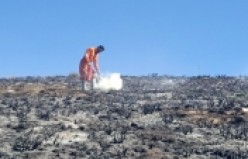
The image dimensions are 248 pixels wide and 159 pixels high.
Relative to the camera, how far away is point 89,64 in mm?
37312

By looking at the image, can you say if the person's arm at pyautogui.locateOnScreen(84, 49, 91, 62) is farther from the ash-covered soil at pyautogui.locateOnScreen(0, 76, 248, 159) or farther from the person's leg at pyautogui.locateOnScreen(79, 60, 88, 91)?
the ash-covered soil at pyautogui.locateOnScreen(0, 76, 248, 159)

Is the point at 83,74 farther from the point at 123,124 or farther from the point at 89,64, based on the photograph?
the point at 123,124

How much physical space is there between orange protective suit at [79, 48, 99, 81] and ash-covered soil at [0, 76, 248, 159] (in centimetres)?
141

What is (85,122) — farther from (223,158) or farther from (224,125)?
(223,158)

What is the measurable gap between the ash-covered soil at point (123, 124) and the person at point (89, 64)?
4.54 feet

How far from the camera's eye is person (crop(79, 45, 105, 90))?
37.1 metres

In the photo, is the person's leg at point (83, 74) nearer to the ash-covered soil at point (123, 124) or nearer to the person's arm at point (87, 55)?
the person's arm at point (87, 55)

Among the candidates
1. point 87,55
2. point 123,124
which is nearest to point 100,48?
point 87,55

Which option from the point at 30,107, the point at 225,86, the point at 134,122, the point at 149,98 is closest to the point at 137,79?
the point at 225,86

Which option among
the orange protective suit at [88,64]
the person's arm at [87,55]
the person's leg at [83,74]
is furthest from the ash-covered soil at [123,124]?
the person's arm at [87,55]

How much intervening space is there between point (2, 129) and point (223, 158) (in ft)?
27.0

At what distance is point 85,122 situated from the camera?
81.6ft

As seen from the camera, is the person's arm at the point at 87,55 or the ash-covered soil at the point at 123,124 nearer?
the ash-covered soil at the point at 123,124

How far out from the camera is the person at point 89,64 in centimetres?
3709
